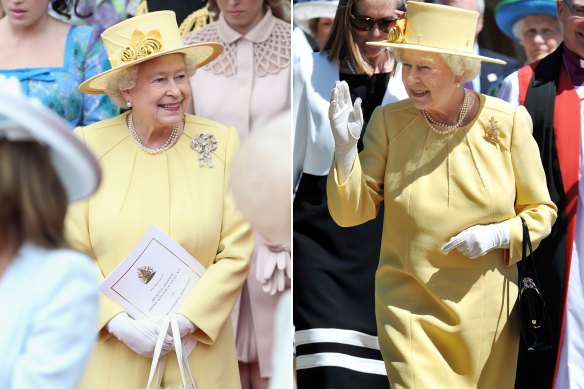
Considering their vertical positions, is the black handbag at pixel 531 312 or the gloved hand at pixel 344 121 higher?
the gloved hand at pixel 344 121

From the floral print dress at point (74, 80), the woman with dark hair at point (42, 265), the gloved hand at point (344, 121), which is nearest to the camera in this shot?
the woman with dark hair at point (42, 265)

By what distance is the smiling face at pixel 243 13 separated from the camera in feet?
17.1

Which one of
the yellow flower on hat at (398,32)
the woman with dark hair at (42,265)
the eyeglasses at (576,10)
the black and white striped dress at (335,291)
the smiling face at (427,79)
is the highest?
the woman with dark hair at (42,265)

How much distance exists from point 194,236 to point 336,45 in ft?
3.67

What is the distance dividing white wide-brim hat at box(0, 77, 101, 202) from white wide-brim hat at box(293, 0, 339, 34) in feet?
9.05

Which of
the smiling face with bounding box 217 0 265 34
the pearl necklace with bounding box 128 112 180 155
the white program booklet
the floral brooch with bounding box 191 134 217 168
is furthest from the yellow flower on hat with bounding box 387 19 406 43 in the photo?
the white program booklet

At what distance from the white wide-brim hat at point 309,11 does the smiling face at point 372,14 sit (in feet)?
1.15

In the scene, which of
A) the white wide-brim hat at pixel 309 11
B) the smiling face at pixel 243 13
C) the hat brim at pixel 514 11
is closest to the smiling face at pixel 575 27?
the hat brim at pixel 514 11

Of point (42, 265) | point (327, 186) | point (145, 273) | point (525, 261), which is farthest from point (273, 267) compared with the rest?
point (42, 265)

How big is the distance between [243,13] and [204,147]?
69 centimetres

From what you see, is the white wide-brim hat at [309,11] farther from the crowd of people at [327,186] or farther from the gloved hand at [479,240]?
the gloved hand at [479,240]

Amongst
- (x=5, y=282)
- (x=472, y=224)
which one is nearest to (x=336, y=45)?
(x=472, y=224)

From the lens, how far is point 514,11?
5.66 meters

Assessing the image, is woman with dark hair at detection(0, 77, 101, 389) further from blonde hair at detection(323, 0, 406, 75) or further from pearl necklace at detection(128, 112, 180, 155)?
blonde hair at detection(323, 0, 406, 75)
